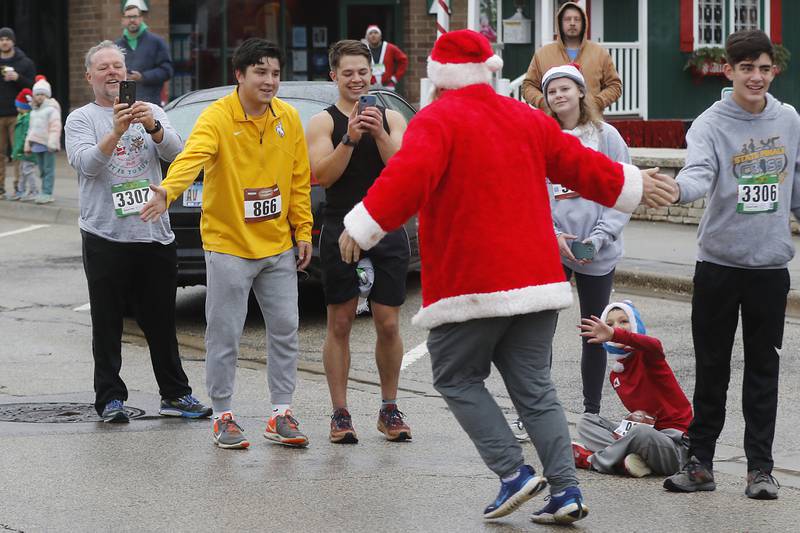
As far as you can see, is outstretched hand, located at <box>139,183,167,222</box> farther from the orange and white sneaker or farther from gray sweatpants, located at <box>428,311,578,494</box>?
gray sweatpants, located at <box>428,311,578,494</box>

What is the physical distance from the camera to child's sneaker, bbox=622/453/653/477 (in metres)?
6.42

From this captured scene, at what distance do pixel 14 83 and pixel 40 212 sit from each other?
1.91m

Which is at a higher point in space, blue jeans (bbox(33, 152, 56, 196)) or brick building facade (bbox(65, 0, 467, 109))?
brick building facade (bbox(65, 0, 467, 109))

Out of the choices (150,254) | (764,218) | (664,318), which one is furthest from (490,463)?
(664,318)

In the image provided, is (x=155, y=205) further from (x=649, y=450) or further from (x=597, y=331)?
(x=649, y=450)

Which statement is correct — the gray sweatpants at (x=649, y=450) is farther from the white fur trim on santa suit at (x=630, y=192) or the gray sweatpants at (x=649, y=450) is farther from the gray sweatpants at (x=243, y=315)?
the gray sweatpants at (x=243, y=315)

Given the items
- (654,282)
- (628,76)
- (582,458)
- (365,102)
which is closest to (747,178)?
(582,458)

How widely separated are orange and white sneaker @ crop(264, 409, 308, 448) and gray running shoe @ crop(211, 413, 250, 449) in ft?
0.44

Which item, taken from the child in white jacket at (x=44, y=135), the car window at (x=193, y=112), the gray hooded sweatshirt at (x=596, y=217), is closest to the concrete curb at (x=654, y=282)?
the car window at (x=193, y=112)

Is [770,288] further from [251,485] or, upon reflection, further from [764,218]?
[251,485]

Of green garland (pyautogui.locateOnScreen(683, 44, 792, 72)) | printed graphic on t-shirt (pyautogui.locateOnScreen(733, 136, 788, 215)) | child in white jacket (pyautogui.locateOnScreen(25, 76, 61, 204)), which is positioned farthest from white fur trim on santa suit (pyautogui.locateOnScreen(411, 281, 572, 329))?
green garland (pyautogui.locateOnScreen(683, 44, 792, 72))

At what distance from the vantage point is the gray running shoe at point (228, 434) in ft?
22.7

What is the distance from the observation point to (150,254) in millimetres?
7551

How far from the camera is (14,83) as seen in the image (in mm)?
17969
